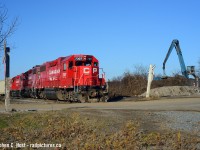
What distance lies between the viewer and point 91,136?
28.5 feet

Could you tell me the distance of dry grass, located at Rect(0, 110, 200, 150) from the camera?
25.3ft

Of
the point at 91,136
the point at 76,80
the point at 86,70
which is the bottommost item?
the point at 91,136

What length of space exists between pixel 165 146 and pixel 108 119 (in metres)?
4.43

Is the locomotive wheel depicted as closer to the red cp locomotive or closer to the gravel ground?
the red cp locomotive

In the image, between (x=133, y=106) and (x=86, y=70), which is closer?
(x=133, y=106)

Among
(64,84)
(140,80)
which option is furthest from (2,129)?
(140,80)

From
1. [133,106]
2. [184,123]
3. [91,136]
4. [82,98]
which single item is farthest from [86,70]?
[91,136]

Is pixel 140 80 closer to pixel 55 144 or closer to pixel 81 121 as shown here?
pixel 81 121

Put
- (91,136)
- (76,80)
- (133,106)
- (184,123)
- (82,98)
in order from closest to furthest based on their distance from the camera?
1. (91,136)
2. (184,123)
3. (133,106)
4. (82,98)
5. (76,80)

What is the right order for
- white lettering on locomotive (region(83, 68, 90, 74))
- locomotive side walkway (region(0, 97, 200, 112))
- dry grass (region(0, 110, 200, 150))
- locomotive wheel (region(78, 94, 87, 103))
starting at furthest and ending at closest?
white lettering on locomotive (region(83, 68, 90, 74)) < locomotive wheel (region(78, 94, 87, 103)) < locomotive side walkway (region(0, 97, 200, 112)) < dry grass (region(0, 110, 200, 150))

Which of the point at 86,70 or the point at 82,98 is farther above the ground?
the point at 86,70

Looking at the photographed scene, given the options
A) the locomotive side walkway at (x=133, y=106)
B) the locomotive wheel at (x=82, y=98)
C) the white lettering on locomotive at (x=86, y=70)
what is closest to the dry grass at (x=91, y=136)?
the locomotive side walkway at (x=133, y=106)

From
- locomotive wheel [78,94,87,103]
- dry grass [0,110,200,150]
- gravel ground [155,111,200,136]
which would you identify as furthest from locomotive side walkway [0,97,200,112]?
dry grass [0,110,200,150]

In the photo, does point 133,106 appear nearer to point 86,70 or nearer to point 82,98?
point 82,98
